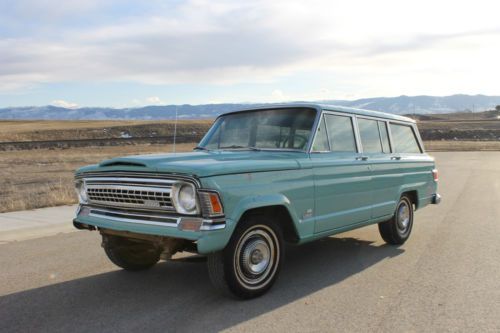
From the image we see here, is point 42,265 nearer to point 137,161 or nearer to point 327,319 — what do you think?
point 137,161

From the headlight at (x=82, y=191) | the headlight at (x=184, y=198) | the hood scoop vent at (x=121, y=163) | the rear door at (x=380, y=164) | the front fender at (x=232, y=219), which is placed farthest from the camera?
the rear door at (x=380, y=164)

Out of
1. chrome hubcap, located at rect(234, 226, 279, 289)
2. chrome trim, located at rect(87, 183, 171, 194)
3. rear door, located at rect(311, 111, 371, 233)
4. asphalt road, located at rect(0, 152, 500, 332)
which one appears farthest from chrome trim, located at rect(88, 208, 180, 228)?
rear door, located at rect(311, 111, 371, 233)

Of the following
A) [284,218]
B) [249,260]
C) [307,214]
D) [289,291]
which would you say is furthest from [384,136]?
[249,260]

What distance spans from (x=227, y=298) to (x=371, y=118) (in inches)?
136

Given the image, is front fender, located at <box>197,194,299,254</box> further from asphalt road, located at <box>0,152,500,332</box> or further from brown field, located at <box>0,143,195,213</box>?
brown field, located at <box>0,143,195,213</box>

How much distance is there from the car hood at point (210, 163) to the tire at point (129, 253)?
83 cm

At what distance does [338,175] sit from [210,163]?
1.84 m

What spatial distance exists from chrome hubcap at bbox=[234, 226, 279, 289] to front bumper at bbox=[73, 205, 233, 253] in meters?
0.39

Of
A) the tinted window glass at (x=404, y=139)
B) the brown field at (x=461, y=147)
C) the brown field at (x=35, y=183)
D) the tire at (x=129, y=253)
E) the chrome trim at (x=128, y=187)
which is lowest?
the brown field at (x=35, y=183)

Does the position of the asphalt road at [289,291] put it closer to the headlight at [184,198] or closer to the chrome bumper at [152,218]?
the chrome bumper at [152,218]

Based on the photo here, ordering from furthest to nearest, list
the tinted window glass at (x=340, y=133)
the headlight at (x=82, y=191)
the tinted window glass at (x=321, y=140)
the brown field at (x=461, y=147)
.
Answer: the brown field at (x=461, y=147) < the tinted window glass at (x=340, y=133) < the tinted window glass at (x=321, y=140) < the headlight at (x=82, y=191)

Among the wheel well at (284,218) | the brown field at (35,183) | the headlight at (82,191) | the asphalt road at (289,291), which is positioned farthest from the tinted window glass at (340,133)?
the brown field at (35,183)

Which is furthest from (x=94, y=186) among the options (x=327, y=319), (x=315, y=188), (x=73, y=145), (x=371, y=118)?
(x=73, y=145)

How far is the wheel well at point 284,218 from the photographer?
4.99 meters
